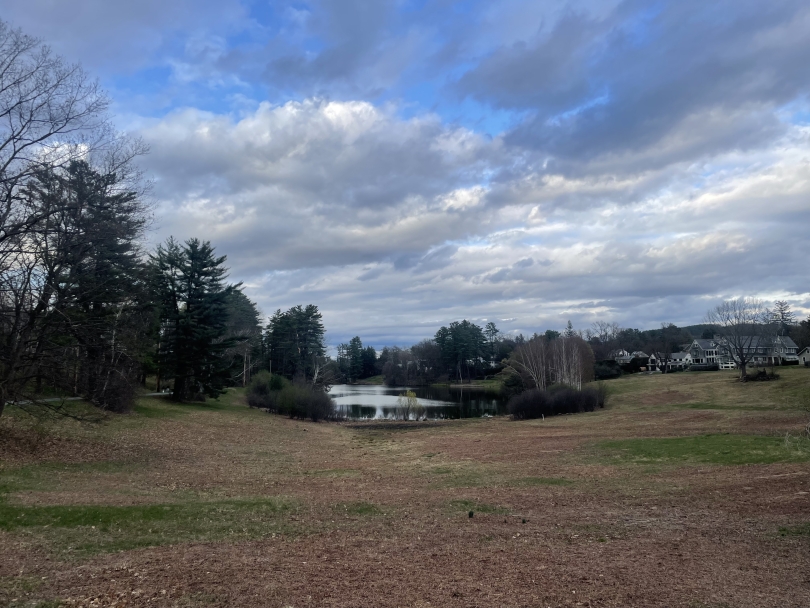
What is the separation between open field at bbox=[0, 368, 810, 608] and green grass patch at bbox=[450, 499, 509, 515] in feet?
0.21

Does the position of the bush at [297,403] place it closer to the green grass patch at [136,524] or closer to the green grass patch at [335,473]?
the green grass patch at [335,473]

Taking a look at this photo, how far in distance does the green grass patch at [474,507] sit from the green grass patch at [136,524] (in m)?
3.36

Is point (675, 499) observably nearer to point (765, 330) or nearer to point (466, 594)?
point (466, 594)

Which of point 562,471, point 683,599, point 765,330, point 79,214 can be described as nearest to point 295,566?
point 683,599

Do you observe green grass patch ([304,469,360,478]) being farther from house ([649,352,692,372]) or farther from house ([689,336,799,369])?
house ([649,352,692,372])

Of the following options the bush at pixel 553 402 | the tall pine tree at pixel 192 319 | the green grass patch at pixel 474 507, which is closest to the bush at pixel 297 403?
the tall pine tree at pixel 192 319

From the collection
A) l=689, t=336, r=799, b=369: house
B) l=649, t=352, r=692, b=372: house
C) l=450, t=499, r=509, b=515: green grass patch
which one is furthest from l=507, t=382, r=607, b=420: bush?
l=649, t=352, r=692, b=372: house

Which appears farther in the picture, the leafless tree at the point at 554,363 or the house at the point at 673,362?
the house at the point at 673,362

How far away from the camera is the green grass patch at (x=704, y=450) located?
53.3 ft

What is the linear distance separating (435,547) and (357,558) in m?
1.27

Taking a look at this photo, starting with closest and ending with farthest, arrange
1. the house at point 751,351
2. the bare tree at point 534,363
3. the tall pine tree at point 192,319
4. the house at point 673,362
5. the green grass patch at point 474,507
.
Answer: the green grass patch at point 474,507 → the tall pine tree at point 192,319 → the bare tree at point 534,363 → the house at point 751,351 → the house at point 673,362

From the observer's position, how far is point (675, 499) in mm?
11727

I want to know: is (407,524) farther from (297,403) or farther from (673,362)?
(673,362)

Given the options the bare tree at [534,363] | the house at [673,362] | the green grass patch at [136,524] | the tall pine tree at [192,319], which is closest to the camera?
the green grass patch at [136,524]
